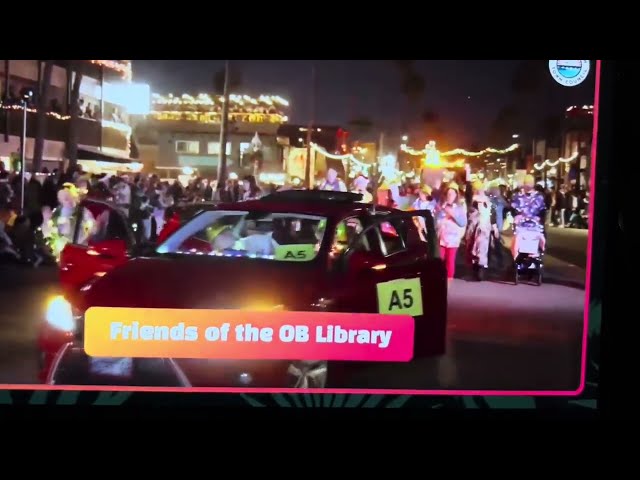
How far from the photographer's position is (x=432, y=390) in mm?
3945

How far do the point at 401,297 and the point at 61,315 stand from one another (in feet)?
5.92

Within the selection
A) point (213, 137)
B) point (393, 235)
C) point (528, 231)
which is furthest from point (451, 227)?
point (213, 137)

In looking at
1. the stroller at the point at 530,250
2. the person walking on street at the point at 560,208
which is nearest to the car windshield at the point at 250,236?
the stroller at the point at 530,250

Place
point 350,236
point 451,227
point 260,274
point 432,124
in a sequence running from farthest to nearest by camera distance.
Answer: point 432,124 < point 451,227 < point 350,236 < point 260,274

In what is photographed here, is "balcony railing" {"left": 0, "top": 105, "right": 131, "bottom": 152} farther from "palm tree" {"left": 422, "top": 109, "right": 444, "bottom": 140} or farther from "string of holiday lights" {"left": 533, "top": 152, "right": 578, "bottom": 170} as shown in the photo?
"string of holiday lights" {"left": 533, "top": 152, "right": 578, "bottom": 170}

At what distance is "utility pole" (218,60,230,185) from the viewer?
12.9 ft

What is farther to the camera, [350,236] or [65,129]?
[65,129]

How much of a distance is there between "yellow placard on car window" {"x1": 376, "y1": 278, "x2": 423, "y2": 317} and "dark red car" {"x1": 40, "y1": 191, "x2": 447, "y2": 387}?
3 cm

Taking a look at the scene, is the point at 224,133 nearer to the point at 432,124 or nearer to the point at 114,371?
the point at 432,124

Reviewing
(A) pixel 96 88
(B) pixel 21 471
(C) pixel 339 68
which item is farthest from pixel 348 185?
(B) pixel 21 471

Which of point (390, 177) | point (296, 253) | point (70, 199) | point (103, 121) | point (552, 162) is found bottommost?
point (296, 253)

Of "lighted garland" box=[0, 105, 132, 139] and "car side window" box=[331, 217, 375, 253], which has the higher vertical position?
"lighted garland" box=[0, 105, 132, 139]

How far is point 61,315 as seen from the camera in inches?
146

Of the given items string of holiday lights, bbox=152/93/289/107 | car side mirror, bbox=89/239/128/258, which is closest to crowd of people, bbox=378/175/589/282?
string of holiday lights, bbox=152/93/289/107
